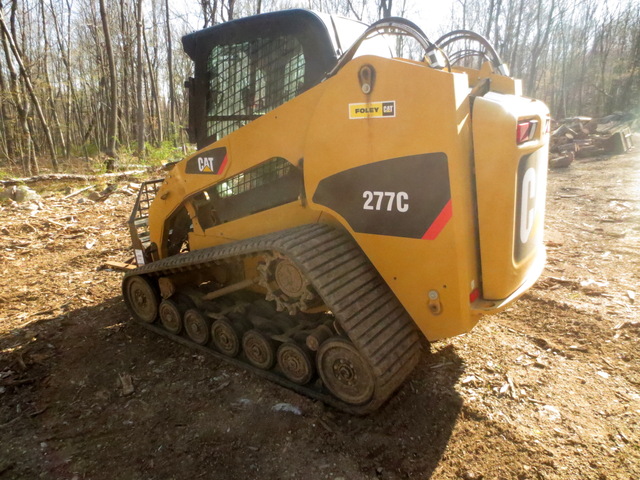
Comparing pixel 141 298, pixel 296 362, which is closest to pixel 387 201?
pixel 296 362

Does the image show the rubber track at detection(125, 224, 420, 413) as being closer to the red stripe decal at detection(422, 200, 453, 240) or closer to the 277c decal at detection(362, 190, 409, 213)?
the 277c decal at detection(362, 190, 409, 213)

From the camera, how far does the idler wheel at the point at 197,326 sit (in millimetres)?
3596

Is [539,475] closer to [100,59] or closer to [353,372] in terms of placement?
[353,372]

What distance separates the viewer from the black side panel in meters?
2.33

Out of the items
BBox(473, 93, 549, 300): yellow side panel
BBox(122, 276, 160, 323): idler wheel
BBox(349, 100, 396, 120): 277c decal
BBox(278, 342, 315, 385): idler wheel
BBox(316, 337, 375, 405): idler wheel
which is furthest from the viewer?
BBox(122, 276, 160, 323): idler wheel

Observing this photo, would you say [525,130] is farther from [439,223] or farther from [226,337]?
[226,337]

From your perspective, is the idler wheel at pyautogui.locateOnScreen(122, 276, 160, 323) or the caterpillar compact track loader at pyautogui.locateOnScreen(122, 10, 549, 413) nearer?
the caterpillar compact track loader at pyautogui.locateOnScreen(122, 10, 549, 413)

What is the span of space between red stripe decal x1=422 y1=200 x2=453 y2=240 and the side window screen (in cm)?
157

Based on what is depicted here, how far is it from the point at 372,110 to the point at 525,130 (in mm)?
858

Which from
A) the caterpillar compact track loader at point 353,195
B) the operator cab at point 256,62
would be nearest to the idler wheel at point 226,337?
the caterpillar compact track loader at point 353,195

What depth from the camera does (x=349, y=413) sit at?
2752 millimetres

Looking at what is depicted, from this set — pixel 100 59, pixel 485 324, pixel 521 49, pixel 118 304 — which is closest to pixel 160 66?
pixel 100 59

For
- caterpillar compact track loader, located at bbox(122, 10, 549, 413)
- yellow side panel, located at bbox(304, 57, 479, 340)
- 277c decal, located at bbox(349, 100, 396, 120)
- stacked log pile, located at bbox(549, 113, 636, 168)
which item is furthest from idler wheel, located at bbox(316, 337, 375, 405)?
stacked log pile, located at bbox(549, 113, 636, 168)

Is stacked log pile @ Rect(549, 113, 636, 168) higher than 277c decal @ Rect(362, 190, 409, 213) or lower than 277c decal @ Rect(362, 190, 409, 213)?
higher
